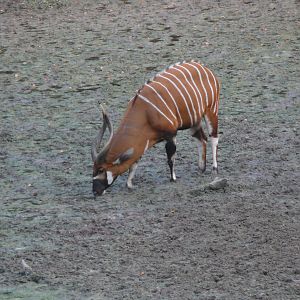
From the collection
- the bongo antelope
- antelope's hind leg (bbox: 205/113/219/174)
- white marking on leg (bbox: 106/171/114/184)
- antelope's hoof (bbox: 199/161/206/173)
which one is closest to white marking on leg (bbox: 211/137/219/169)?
antelope's hind leg (bbox: 205/113/219/174)

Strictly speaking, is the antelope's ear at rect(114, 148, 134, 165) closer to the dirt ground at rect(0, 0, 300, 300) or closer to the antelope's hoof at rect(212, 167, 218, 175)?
the dirt ground at rect(0, 0, 300, 300)

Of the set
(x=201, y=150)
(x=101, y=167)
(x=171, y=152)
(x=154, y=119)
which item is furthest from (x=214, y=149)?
(x=101, y=167)

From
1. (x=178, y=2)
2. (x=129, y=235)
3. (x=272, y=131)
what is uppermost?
(x=129, y=235)

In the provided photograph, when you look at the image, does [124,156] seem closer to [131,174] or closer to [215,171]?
[131,174]

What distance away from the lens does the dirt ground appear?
6.79 meters

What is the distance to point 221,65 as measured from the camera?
12930 mm

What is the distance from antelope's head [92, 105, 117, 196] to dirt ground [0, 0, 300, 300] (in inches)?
5.1

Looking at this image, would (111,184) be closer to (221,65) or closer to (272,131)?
(272,131)

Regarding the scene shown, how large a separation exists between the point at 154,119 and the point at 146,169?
94 cm

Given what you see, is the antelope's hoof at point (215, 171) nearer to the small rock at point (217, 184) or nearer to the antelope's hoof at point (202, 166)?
the antelope's hoof at point (202, 166)

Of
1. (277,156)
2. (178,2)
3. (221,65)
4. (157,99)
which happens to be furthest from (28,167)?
(178,2)

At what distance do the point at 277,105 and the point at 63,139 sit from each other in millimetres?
2649

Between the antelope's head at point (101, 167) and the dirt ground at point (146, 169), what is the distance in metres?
0.13

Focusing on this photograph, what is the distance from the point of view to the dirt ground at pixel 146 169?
6.79m
